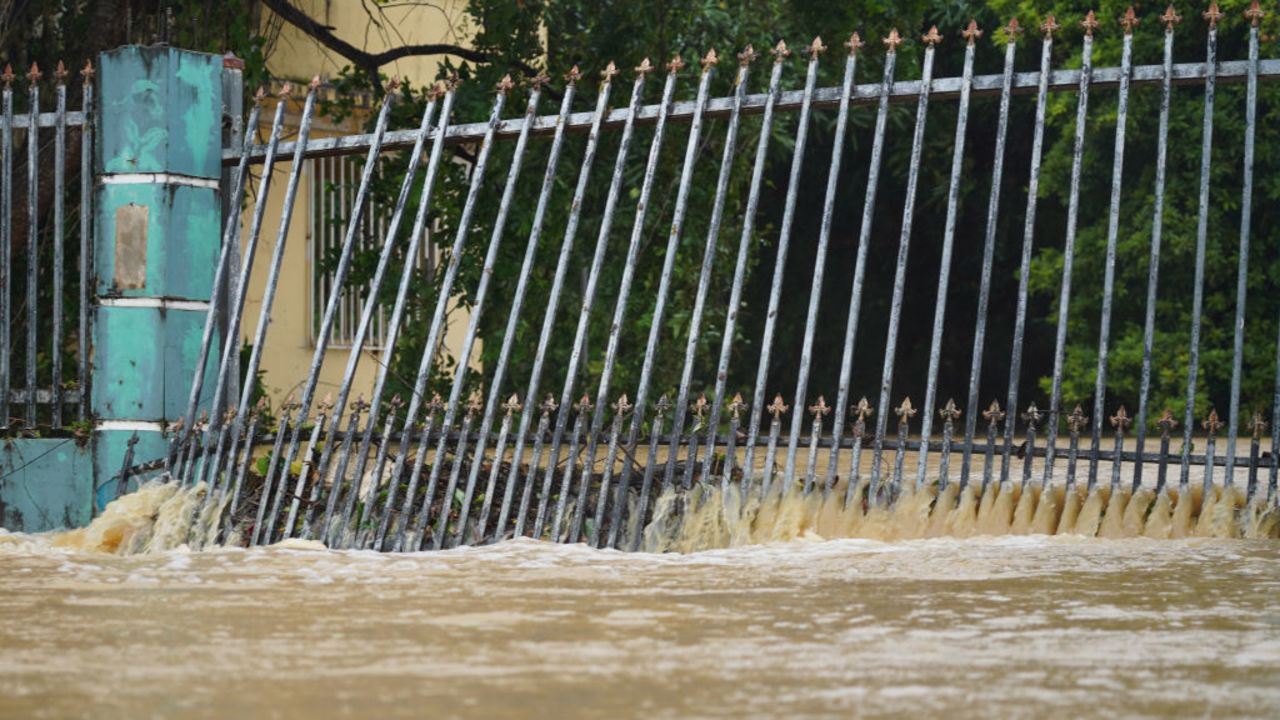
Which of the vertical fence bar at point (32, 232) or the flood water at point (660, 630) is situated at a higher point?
the vertical fence bar at point (32, 232)

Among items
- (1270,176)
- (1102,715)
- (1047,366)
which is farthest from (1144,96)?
(1102,715)

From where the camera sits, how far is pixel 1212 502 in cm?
598

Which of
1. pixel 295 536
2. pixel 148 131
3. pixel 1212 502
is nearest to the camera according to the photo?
pixel 1212 502

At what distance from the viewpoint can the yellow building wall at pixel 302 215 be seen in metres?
12.7

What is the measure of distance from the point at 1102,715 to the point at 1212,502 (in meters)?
2.64

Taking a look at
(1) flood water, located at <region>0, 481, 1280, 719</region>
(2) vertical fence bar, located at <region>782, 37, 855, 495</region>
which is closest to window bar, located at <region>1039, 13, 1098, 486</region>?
(1) flood water, located at <region>0, 481, 1280, 719</region>

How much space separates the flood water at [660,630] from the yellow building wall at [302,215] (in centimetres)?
650

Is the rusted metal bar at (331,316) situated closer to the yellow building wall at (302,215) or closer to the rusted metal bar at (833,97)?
the rusted metal bar at (833,97)

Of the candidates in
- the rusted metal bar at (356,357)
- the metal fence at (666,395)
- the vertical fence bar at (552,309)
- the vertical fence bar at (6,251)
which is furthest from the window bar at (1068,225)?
the vertical fence bar at (6,251)

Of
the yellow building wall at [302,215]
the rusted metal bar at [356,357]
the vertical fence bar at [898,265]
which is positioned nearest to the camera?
the vertical fence bar at [898,265]

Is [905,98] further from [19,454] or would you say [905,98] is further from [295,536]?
[19,454]

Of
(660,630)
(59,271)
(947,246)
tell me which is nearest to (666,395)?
(947,246)

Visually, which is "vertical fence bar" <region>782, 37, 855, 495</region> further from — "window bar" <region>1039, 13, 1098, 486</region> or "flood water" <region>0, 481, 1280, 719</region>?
"window bar" <region>1039, 13, 1098, 486</region>

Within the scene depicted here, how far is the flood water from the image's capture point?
3.72 meters
